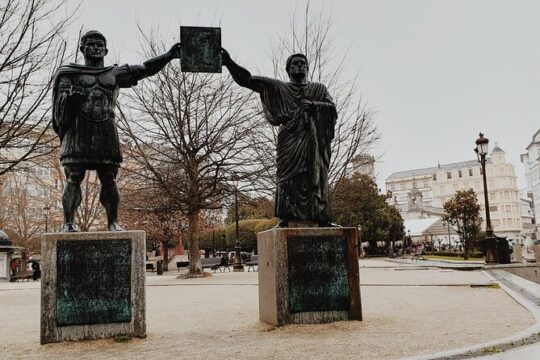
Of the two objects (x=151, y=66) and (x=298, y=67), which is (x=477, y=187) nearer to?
(x=298, y=67)

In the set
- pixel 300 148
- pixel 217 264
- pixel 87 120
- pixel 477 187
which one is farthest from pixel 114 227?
pixel 477 187

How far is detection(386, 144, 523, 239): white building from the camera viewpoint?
96.6m

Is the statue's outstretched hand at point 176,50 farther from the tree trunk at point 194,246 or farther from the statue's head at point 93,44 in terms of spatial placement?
the tree trunk at point 194,246

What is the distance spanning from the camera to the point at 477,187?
10356 centimetres

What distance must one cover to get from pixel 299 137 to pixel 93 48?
9.43 ft

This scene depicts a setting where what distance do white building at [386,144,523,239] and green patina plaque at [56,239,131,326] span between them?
8117 cm

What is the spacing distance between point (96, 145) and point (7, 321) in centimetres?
419

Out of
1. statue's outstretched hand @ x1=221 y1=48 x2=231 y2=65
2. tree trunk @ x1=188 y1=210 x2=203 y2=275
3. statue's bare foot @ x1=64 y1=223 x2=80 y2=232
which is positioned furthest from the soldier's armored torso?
tree trunk @ x1=188 y1=210 x2=203 y2=275

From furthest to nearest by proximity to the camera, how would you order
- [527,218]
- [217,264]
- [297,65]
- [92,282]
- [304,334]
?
[527,218]
[217,264]
[297,65]
[92,282]
[304,334]

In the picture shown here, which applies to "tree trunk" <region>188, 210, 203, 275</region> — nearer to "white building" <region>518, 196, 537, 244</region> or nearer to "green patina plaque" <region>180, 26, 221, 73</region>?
"green patina plaque" <region>180, 26, 221, 73</region>

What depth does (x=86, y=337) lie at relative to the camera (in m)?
5.57

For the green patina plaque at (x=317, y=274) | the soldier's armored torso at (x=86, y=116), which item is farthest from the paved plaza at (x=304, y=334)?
the soldier's armored torso at (x=86, y=116)

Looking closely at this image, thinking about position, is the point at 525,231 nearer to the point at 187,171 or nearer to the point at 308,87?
the point at 187,171

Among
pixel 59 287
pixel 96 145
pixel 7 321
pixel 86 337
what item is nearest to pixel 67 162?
pixel 96 145
